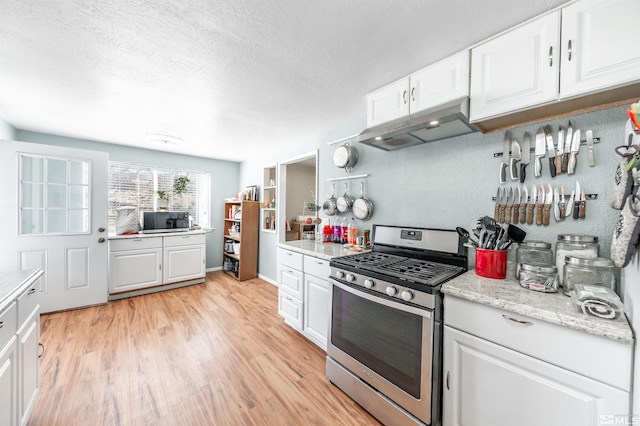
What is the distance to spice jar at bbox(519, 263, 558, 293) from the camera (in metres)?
1.18

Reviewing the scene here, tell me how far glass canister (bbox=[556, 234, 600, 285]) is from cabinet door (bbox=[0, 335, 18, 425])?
2685mm

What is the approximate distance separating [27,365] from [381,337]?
6.57 ft

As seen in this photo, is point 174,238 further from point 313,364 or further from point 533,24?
point 533,24

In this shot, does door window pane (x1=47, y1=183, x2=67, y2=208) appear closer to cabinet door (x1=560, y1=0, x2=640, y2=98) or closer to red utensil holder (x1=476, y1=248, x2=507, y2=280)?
red utensil holder (x1=476, y1=248, x2=507, y2=280)

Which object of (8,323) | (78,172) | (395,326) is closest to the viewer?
(8,323)

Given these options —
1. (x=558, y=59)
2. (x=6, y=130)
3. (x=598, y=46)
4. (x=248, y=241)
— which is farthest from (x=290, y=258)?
(x=6, y=130)

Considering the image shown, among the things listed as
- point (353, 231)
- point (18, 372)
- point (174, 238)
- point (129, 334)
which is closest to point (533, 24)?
point (353, 231)

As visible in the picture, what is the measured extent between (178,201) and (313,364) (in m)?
3.99

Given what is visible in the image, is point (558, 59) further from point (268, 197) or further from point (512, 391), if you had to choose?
point (268, 197)

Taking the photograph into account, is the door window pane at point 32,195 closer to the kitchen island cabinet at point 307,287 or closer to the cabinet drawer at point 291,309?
the kitchen island cabinet at point 307,287

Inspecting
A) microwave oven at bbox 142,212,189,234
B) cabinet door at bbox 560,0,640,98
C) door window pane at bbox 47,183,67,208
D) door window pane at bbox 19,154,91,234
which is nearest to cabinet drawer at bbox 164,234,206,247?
microwave oven at bbox 142,212,189,234

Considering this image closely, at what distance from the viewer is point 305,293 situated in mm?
2334

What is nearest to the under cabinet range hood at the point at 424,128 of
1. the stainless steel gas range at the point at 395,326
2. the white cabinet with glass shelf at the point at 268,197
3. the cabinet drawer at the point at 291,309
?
the stainless steel gas range at the point at 395,326

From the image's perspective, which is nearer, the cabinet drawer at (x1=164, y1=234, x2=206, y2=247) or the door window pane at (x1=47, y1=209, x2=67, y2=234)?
the door window pane at (x1=47, y1=209, x2=67, y2=234)
